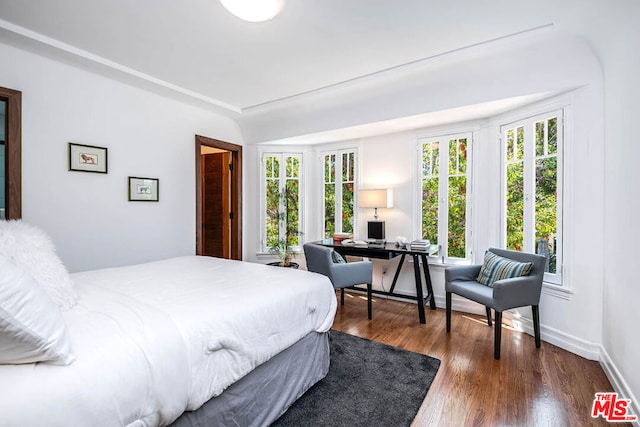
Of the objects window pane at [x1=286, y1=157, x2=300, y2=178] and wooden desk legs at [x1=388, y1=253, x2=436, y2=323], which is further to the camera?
window pane at [x1=286, y1=157, x2=300, y2=178]

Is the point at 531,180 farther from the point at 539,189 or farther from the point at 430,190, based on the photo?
the point at 430,190

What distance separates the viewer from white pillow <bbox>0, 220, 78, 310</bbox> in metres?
1.33

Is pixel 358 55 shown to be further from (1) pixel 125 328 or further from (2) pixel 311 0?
(1) pixel 125 328

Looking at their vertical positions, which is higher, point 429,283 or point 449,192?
point 449,192

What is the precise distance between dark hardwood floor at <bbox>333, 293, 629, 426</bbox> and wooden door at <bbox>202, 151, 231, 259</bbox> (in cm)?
239

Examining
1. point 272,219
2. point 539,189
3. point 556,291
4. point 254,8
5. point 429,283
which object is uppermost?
point 254,8

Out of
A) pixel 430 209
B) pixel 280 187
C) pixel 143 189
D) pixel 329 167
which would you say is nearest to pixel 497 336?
pixel 430 209

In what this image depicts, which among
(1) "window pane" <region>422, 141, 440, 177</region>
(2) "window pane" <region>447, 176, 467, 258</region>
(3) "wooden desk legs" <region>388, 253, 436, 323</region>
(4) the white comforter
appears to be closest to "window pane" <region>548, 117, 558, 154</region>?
(2) "window pane" <region>447, 176, 467, 258</region>

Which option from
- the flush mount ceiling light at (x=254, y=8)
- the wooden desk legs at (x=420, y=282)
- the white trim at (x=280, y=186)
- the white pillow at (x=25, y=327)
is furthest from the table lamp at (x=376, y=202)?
the white pillow at (x=25, y=327)

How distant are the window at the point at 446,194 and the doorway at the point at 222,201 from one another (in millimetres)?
2652

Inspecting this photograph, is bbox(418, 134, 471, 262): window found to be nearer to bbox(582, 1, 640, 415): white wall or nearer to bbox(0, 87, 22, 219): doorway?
bbox(582, 1, 640, 415): white wall

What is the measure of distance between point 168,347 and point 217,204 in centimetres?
397

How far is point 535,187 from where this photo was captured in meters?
3.00

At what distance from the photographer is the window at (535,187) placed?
280 cm
